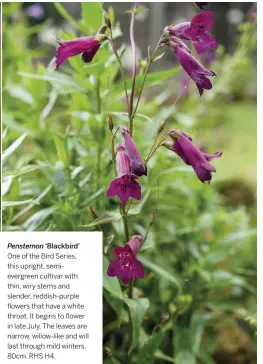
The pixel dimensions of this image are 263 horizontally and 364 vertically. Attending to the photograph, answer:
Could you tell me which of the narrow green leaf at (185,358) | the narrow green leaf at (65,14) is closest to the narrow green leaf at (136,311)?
the narrow green leaf at (185,358)

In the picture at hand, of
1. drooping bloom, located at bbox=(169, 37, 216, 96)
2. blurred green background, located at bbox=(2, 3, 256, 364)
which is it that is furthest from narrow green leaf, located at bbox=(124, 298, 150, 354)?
drooping bloom, located at bbox=(169, 37, 216, 96)

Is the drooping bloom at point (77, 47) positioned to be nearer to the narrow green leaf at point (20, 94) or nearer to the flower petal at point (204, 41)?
the flower petal at point (204, 41)

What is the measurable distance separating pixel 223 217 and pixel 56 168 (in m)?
0.51

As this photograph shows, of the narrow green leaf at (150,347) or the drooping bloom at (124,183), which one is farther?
the narrow green leaf at (150,347)

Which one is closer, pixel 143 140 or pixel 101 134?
pixel 101 134

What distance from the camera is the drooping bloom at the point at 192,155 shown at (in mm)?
833

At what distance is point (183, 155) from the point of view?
0.85 m

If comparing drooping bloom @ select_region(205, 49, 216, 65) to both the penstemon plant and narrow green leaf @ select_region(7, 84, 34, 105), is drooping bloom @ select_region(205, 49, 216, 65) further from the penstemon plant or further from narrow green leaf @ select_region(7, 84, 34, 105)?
the penstemon plant

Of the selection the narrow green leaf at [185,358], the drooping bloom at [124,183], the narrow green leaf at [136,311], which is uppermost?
the drooping bloom at [124,183]
